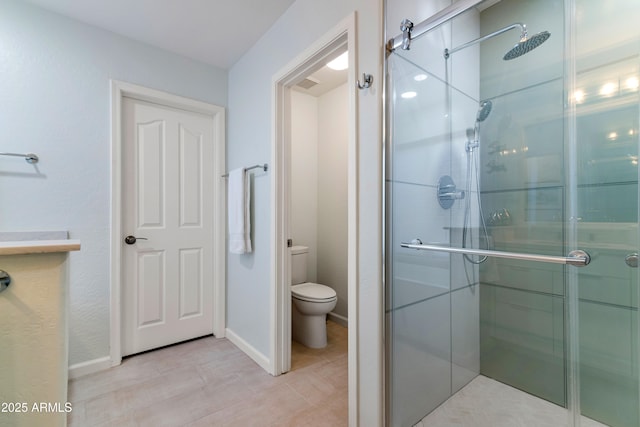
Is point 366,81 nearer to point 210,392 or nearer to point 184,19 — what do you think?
point 184,19

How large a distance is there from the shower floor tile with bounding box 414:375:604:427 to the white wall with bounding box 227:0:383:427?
436mm

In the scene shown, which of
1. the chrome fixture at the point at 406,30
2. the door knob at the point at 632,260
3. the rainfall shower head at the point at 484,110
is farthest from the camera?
the rainfall shower head at the point at 484,110

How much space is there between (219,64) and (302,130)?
3.27 feet

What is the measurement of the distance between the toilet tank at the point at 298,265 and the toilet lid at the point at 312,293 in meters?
0.13

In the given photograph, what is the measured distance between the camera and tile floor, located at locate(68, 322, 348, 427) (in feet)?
5.06

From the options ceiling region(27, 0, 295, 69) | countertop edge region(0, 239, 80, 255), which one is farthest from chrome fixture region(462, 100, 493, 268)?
countertop edge region(0, 239, 80, 255)

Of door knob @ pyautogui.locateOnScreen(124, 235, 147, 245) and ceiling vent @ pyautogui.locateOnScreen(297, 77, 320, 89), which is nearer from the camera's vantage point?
door knob @ pyautogui.locateOnScreen(124, 235, 147, 245)

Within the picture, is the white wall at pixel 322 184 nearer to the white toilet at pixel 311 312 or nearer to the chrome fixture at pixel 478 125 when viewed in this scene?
the white toilet at pixel 311 312

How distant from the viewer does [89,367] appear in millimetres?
1983

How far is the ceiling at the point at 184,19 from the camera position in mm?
1822

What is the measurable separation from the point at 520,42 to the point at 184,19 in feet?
6.62

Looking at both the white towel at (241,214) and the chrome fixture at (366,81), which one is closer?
the chrome fixture at (366,81)

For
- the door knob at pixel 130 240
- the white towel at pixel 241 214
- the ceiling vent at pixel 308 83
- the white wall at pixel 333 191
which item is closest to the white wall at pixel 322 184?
the white wall at pixel 333 191

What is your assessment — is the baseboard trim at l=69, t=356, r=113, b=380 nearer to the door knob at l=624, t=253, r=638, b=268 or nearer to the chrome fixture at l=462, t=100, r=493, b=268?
the chrome fixture at l=462, t=100, r=493, b=268
